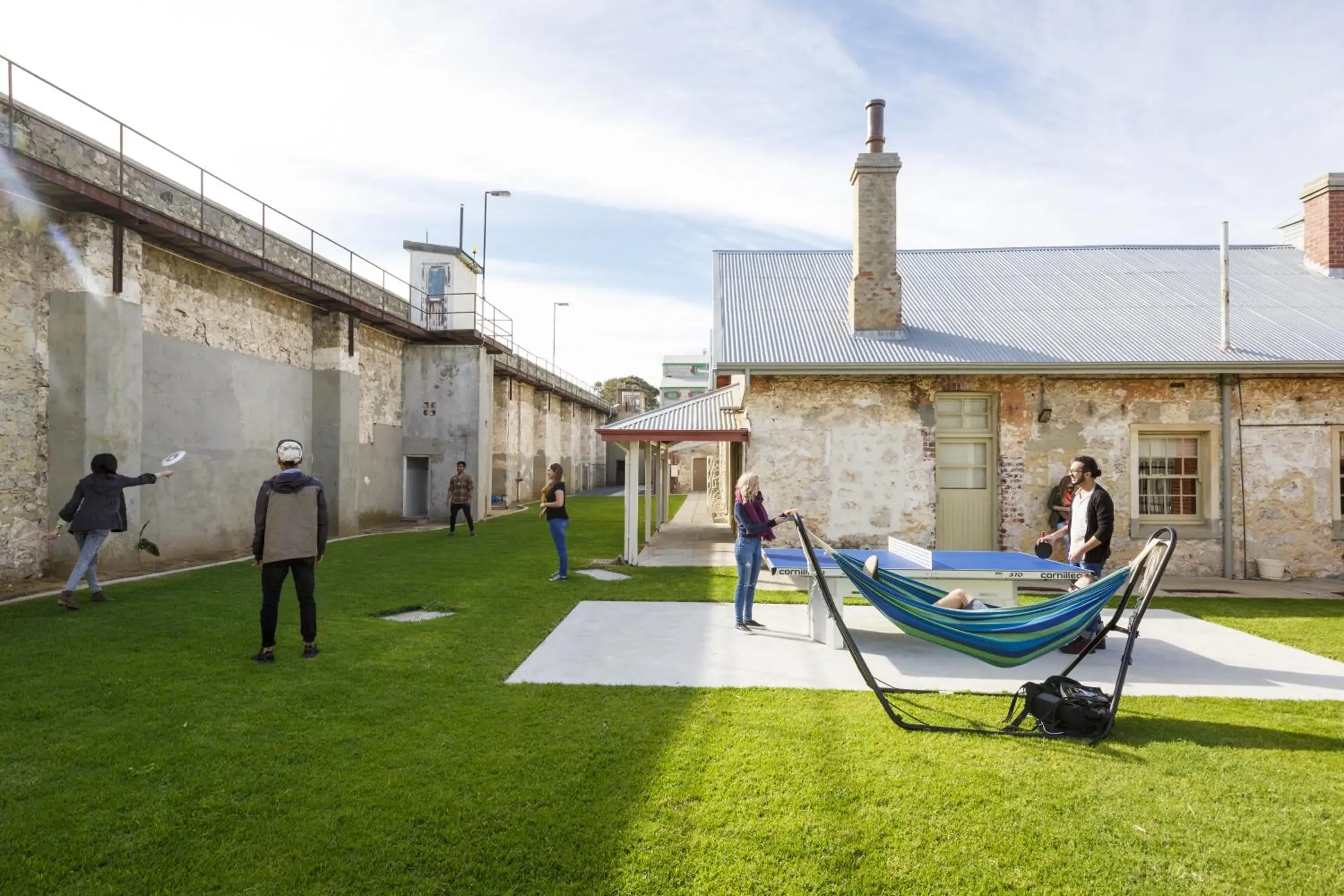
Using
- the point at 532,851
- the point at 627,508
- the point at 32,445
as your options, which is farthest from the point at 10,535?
the point at 532,851

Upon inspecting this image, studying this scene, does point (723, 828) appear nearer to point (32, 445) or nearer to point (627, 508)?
point (627, 508)

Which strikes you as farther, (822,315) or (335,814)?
(822,315)

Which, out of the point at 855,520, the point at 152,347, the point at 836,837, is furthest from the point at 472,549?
the point at 836,837

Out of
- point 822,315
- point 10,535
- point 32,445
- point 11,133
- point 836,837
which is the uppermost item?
point 11,133

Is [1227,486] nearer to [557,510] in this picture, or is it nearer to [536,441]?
[557,510]

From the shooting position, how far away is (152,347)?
38.2 ft

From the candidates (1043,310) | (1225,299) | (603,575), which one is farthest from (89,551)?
(1225,299)

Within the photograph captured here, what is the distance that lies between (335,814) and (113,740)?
188cm

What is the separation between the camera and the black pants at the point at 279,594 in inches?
233

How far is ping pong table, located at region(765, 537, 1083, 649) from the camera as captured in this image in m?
6.93

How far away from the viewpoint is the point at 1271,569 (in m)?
11.2

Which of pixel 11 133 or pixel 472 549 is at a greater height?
pixel 11 133

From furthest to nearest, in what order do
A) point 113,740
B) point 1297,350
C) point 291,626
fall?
point 1297,350
point 291,626
point 113,740

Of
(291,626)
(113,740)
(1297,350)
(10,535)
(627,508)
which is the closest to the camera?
(113,740)
